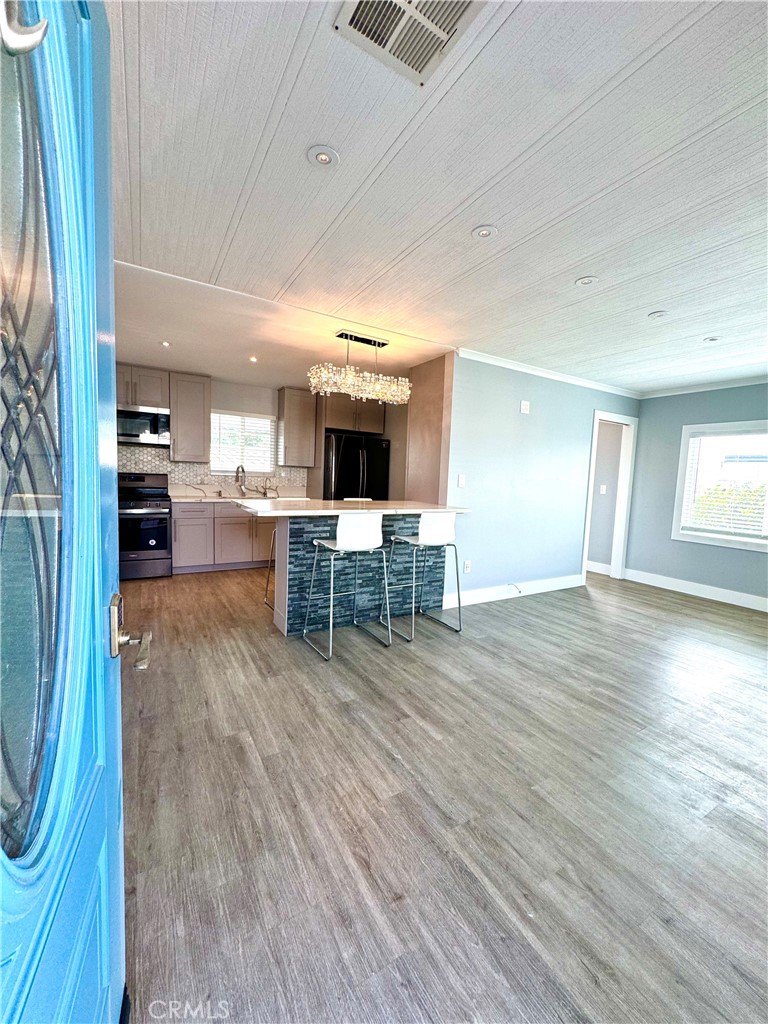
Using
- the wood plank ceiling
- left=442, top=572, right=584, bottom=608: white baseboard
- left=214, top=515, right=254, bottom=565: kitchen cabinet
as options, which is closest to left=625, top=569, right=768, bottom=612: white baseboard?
left=442, top=572, right=584, bottom=608: white baseboard

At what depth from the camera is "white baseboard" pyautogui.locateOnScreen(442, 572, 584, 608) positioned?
421 cm

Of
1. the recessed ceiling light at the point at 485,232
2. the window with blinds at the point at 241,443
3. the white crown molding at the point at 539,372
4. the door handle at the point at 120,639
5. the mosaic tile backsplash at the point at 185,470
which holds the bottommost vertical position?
the door handle at the point at 120,639

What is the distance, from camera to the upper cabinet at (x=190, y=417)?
4.88 meters

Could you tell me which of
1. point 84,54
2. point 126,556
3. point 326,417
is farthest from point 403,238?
point 126,556

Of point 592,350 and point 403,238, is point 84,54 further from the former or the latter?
point 592,350

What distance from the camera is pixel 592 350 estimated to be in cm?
371

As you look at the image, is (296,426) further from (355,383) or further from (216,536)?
(355,383)

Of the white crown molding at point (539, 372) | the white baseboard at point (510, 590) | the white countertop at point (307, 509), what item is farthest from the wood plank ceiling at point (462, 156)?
the white baseboard at point (510, 590)

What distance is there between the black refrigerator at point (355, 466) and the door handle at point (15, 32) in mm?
4777

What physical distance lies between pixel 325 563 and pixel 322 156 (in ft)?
8.25

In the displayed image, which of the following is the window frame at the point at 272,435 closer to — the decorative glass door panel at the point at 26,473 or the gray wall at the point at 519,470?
the gray wall at the point at 519,470

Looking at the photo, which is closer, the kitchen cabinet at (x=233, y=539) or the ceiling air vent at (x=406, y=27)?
the ceiling air vent at (x=406, y=27)

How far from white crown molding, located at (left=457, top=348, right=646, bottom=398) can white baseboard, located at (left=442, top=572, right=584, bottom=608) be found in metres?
2.35

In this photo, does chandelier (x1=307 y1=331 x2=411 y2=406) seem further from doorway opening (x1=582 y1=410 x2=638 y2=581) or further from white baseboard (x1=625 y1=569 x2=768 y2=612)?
white baseboard (x1=625 y1=569 x2=768 y2=612)
